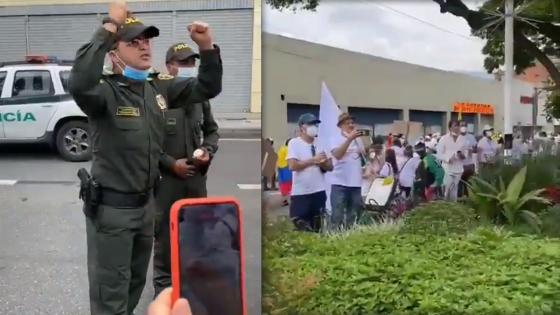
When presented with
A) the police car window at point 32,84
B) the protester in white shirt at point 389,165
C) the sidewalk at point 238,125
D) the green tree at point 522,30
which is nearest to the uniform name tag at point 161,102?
the sidewalk at point 238,125

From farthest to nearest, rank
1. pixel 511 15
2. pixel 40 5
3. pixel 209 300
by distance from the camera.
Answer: pixel 40 5 < pixel 511 15 < pixel 209 300

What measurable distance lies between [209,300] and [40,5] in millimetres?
1571

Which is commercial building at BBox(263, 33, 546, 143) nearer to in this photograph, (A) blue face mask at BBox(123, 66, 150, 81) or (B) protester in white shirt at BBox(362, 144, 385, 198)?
(B) protester in white shirt at BBox(362, 144, 385, 198)

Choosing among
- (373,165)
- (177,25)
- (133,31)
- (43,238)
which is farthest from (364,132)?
(43,238)

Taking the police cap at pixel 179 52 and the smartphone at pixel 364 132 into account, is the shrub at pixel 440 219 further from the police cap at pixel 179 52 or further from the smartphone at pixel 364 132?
the police cap at pixel 179 52

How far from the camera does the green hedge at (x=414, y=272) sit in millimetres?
3262

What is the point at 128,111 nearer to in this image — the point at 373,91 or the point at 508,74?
the point at 373,91

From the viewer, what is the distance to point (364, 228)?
325 cm

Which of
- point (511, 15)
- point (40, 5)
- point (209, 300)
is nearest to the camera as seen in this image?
point (209, 300)

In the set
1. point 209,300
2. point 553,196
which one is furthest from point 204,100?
point 553,196

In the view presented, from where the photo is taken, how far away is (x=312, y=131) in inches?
120

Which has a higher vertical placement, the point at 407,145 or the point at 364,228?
the point at 407,145

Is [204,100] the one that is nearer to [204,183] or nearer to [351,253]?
[204,183]

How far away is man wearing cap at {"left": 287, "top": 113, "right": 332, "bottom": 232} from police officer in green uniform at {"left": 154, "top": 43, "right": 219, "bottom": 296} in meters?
0.48
